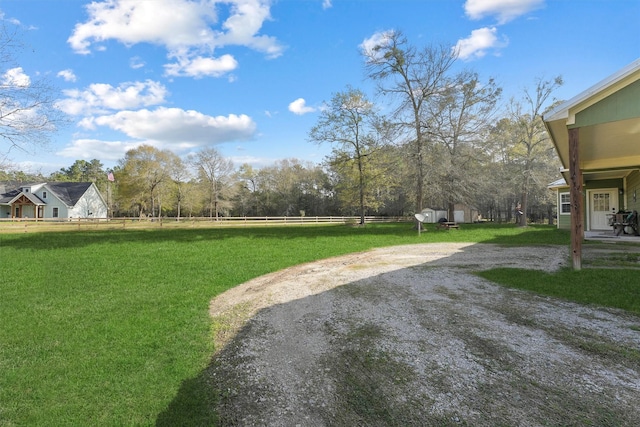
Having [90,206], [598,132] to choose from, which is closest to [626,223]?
[598,132]

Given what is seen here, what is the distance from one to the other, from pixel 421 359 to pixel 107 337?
3580 mm

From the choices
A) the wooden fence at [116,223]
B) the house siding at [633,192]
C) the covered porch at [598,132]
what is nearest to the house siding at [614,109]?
the covered porch at [598,132]

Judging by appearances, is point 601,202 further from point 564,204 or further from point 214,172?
point 214,172

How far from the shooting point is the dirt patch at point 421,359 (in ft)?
7.91

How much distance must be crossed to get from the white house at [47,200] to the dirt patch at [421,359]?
3947 cm

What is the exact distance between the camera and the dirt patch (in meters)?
2.41

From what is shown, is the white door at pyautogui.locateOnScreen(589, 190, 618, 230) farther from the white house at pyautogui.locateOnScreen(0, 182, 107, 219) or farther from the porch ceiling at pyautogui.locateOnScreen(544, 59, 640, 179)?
the white house at pyautogui.locateOnScreen(0, 182, 107, 219)

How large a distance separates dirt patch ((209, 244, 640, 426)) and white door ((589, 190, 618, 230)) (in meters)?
15.5

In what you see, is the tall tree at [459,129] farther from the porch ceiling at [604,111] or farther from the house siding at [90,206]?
the house siding at [90,206]

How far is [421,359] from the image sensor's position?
316 cm

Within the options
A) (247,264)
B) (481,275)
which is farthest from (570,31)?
(247,264)

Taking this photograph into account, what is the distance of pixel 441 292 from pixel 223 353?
3.71m

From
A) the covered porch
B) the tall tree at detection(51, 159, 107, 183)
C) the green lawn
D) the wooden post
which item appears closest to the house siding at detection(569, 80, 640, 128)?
the covered porch

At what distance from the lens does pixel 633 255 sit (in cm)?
856
